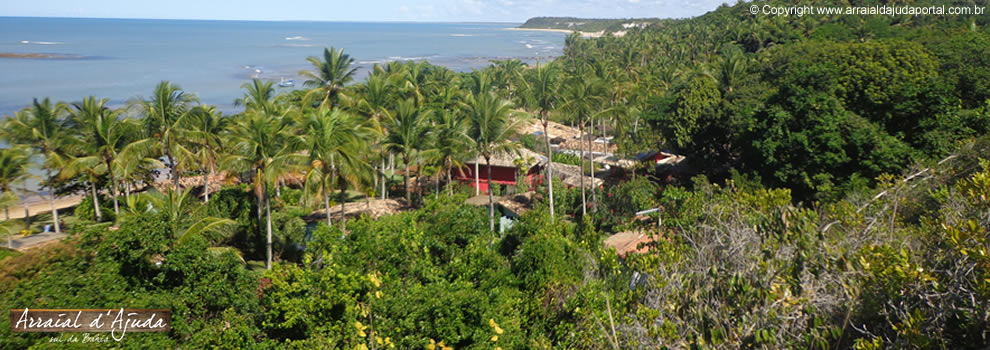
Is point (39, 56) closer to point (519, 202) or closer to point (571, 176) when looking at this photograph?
point (519, 202)

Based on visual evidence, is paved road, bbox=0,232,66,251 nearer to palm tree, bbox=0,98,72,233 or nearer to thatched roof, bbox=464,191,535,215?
palm tree, bbox=0,98,72,233

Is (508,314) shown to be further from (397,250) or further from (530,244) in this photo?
(397,250)

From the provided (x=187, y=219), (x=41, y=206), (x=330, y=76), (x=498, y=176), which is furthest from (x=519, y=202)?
(x=41, y=206)

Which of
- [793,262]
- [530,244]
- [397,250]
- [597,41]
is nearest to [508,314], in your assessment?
[530,244]

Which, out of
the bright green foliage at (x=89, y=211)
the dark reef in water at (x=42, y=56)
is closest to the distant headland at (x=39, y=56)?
the dark reef in water at (x=42, y=56)

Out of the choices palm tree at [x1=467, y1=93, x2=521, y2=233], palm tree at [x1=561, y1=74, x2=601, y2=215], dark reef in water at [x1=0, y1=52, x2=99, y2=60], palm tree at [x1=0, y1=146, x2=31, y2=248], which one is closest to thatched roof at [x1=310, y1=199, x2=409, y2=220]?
palm tree at [x1=467, y1=93, x2=521, y2=233]
